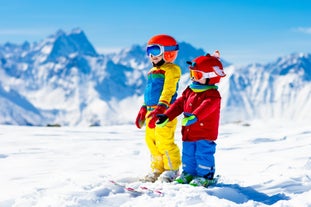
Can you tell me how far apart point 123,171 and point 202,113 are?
216cm

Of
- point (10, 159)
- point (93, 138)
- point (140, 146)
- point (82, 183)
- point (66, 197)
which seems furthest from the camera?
point (93, 138)

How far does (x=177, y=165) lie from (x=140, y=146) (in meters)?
4.53

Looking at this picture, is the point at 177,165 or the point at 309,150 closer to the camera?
the point at 177,165

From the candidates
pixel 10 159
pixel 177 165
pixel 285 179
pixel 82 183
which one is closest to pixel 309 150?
pixel 285 179

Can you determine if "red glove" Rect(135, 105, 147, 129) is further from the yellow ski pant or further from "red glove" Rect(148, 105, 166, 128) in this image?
"red glove" Rect(148, 105, 166, 128)

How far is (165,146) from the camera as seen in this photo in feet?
20.6

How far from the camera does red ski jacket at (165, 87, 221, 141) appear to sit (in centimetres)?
583

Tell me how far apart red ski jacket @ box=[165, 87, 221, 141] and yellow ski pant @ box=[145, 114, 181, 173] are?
0.24 metres

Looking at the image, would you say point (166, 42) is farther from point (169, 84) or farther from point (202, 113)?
point (202, 113)

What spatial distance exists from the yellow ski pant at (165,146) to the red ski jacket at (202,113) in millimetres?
244

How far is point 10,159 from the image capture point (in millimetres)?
8586

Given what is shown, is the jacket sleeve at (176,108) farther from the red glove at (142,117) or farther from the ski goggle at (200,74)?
the red glove at (142,117)

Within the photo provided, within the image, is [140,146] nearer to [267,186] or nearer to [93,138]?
[93,138]

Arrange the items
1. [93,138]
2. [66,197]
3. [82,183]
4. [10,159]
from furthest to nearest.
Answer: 1. [93,138]
2. [10,159]
3. [82,183]
4. [66,197]
